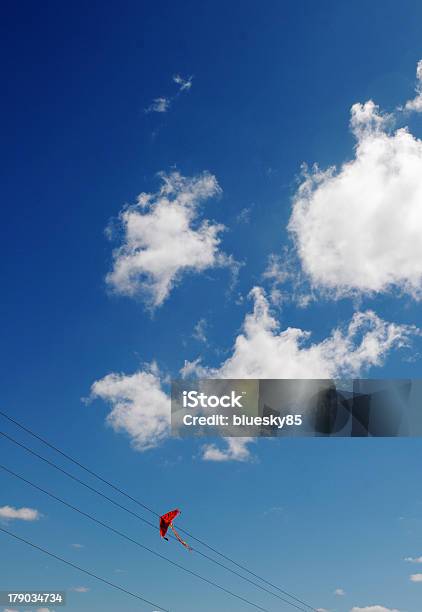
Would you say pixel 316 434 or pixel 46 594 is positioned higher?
pixel 316 434

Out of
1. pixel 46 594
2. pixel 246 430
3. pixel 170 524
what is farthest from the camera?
pixel 170 524

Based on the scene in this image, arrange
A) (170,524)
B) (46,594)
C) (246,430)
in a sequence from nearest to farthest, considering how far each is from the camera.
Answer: (246,430)
(46,594)
(170,524)

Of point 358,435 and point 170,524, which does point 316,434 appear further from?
point 170,524

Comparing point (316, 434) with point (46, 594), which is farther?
point (46, 594)

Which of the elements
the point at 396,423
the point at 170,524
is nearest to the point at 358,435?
the point at 396,423

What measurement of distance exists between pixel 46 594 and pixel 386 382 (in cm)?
5429

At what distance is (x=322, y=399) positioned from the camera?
6072 cm

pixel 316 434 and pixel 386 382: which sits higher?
pixel 386 382

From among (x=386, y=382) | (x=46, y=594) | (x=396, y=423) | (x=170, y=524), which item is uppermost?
(x=386, y=382)

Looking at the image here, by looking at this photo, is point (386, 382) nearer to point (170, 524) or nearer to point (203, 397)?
point (203, 397)

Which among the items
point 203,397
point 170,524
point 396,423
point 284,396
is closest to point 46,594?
point 170,524

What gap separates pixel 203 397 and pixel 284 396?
8590 millimetres

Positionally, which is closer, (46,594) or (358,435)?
(358,435)

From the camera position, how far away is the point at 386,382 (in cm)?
6053
